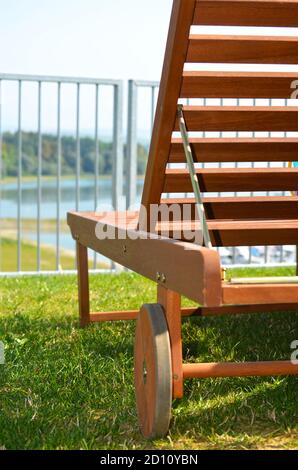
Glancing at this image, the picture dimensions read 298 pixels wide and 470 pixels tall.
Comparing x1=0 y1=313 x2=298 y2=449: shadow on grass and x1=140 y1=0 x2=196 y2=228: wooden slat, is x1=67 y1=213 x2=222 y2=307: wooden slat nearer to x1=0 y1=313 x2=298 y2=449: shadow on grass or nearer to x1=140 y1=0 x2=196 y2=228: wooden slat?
x1=140 y1=0 x2=196 y2=228: wooden slat

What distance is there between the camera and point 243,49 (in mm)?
2311

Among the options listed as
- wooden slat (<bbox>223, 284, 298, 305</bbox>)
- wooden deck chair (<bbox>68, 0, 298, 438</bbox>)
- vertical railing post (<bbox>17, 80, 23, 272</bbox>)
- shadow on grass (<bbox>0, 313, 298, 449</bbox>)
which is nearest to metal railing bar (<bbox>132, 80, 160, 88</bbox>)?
vertical railing post (<bbox>17, 80, 23, 272</bbox>)

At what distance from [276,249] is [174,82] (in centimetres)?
421

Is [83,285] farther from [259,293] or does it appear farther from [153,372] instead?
[259,293]

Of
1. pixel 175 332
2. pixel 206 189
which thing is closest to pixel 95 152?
pixel 206 189

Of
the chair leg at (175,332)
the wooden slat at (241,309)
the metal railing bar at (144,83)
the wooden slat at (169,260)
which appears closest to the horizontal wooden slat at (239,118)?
the wooden slat at (169,260)

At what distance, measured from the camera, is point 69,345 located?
3123mm

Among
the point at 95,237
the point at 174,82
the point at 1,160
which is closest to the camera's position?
the point at 174,82

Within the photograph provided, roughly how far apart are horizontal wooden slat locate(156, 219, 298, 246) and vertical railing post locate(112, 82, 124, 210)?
269 centimetres

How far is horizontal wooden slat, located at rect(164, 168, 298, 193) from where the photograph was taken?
2705mm

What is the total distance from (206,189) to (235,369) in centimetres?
87

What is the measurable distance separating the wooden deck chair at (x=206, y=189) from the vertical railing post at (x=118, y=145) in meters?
2.28
